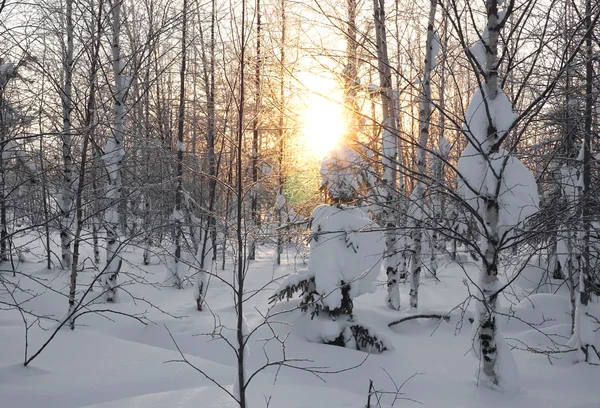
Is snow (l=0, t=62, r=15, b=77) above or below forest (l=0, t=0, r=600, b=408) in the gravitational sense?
above

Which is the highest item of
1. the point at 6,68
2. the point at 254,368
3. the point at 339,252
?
the point at 6,68

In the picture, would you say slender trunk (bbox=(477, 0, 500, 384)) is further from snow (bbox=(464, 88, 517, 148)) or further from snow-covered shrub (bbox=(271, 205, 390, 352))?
snow-covered shrub (bbox=(271, 205, 390, 352))

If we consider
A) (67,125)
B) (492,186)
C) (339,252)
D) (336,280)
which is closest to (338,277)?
(336,280)

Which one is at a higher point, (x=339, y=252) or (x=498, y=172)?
(x=498, y=172)

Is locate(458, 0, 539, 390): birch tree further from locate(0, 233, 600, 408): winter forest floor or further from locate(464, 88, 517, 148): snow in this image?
locate(0, 233, 600, 408): winter forest floor

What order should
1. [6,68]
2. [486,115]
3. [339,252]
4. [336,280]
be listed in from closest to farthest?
[486,115]
[6,68]
[336,280]
[339,252]

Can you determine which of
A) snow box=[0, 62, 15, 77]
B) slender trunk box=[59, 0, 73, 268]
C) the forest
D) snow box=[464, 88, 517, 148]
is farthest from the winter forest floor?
snow box=[0, 62, 15, 77]

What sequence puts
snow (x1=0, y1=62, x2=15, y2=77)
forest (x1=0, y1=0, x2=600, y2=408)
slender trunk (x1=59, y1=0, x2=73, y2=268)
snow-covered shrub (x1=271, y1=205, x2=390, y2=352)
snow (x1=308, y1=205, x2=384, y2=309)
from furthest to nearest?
snow (x1=308, y1=205, x2=384, y2=309)
snow-covered shrub (x1=271, y1=205, x2=390, y2=352)
snow (x1=0, y1=62, x2=15, y2=77)
slender trunk (x1=59, y1=0, x2=73, y2=268)
forest (x1=0, y1=0, x2=600, y2=408)

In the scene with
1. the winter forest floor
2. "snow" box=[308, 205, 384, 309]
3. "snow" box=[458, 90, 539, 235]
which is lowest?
the winter forest floor

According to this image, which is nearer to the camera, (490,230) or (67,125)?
(490,230)

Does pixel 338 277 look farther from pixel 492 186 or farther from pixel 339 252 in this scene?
pixel 492 186

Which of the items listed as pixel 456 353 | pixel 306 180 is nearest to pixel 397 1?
pixel 306 180

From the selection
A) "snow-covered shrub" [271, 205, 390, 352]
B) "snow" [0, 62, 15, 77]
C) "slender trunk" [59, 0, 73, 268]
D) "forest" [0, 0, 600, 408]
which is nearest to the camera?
"forest" [0, 0, 600, 408]

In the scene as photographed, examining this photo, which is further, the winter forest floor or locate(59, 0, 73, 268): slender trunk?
locate(59, 0, 73, 268): slender trunk
